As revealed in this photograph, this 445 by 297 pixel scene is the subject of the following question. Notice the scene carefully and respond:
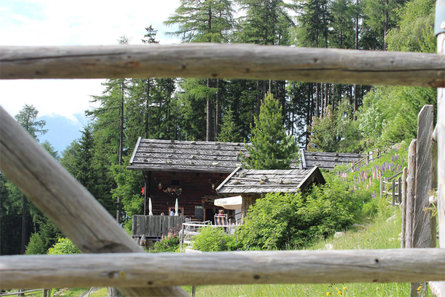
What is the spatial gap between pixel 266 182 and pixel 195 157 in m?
14.1

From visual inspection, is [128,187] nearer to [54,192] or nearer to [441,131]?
[441,131]

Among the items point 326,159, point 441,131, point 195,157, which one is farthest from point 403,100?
point 441,131

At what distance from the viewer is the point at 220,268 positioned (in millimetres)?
2020

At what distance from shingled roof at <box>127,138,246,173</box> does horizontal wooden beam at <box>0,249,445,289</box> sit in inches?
1043

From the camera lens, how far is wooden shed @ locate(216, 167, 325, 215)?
626 inches

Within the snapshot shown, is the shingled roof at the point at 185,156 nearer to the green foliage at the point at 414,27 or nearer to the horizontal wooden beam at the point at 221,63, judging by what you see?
the green foliage at the point at 414,27

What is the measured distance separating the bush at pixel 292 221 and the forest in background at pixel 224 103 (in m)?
22.0

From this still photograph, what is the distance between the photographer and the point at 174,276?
1.99 meters

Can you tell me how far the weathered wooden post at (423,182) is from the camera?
14.4 ft

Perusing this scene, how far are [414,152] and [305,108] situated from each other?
1959 inches

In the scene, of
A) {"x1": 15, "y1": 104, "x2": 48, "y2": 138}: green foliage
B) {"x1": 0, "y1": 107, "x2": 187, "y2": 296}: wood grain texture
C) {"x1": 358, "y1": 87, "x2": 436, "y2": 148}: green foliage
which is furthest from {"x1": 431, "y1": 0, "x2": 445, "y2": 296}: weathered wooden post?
{"x1": 15, "y1": 104, "x2": 48, "y2": 138}: green foliage

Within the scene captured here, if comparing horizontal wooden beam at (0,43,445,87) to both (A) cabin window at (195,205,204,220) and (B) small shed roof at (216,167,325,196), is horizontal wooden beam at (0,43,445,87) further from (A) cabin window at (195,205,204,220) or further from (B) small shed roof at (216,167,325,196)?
(A) cabin window at (195,205,204,220)

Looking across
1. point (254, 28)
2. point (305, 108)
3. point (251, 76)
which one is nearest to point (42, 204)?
point (251, 76)

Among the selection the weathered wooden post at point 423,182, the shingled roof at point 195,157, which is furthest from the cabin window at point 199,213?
the weathered wooden post at point 423,182
